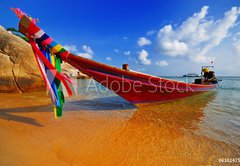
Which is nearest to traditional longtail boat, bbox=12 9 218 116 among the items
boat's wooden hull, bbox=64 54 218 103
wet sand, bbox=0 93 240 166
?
boat's wooden hull, bbox=64 54 218 103

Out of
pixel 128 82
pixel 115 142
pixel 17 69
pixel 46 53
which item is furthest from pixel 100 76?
pixel 17 69

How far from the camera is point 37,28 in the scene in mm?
2887

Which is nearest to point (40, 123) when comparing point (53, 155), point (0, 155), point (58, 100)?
point (58, 100)

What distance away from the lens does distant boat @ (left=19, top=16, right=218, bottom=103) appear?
303 centimetres

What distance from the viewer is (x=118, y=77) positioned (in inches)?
175

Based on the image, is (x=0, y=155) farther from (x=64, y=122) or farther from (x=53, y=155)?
(x=64, y=122)

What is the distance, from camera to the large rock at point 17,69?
748 centimetres

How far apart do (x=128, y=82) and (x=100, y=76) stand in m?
1.01

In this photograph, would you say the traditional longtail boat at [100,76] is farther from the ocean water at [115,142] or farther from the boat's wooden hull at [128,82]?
the ocean water at [115,142]

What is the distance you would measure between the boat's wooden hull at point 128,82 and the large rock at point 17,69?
Answer: 583 cm

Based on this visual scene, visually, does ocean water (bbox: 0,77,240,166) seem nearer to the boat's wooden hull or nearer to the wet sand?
the wet sand

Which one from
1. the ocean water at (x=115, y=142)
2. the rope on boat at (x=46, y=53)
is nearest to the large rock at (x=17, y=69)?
the ocean water at (x=115, y=142)

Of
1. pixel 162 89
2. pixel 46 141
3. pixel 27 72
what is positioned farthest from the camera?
pixel 27 72

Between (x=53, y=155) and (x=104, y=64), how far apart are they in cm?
289
